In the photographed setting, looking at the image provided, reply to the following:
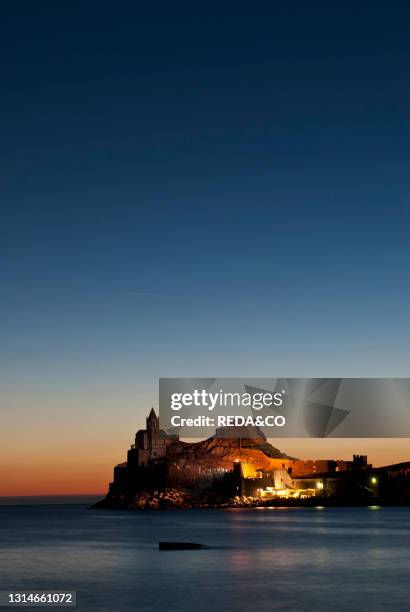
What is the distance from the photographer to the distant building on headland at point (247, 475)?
152375 mm

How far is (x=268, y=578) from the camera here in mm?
40125

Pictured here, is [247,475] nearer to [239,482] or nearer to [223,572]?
[239,482]

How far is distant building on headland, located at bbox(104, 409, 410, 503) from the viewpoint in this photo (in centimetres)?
15238

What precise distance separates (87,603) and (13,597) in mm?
3232

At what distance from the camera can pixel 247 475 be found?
508 feet

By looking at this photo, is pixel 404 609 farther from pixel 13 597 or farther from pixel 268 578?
pixel 13 597

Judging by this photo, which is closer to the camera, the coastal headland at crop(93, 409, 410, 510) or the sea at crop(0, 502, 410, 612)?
the sea at crop(0, 502, 410, 612)

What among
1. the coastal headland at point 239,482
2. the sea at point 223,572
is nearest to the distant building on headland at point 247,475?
the coastal headland at point 239,482

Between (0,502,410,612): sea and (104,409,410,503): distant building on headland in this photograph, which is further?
(104,409,410,503): distant building on headland

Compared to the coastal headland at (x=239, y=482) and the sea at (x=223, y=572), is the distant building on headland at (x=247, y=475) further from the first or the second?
the sea at (x=223, y=572)

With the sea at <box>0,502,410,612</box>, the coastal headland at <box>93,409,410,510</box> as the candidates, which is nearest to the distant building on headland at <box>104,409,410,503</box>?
the coastal headland at <box>93,409,410,510</box>

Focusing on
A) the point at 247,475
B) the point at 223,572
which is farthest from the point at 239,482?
the point at 223,572

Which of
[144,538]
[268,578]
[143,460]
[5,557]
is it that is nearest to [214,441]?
[143,460]

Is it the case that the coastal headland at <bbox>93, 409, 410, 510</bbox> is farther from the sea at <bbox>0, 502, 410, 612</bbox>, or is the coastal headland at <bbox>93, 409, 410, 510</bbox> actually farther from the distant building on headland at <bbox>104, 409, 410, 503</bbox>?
the sea at <bbox>0, 502, 410, 612</bbox>
